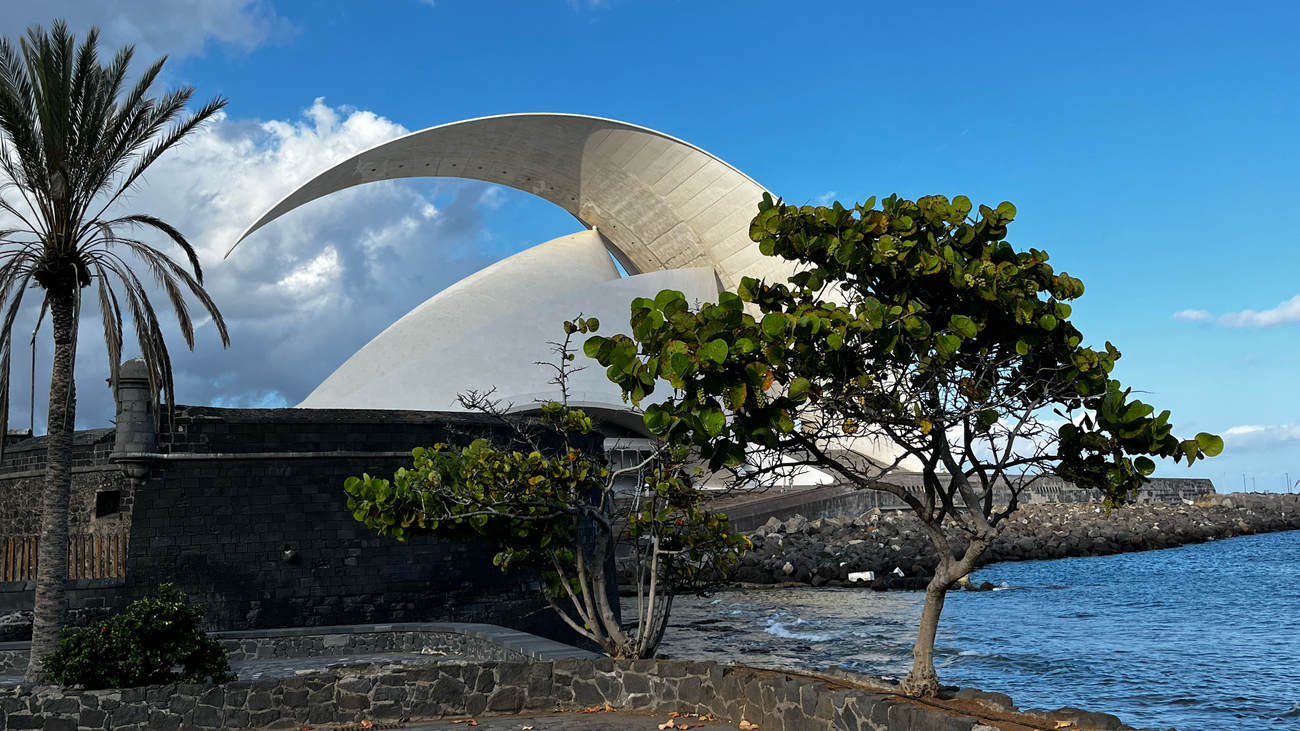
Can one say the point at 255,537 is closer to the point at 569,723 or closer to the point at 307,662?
the point at 307,662

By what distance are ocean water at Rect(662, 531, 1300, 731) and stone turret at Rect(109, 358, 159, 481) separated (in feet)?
26.1

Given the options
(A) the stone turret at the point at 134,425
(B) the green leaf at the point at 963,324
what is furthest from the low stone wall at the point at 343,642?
(B) the green leaf at the point at 963,324

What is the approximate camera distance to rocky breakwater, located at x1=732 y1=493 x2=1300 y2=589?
2388 cm

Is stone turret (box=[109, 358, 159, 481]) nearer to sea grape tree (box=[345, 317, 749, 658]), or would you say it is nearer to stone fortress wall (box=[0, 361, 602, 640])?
stone fortress wall (box=[0, 361, 602, 640])

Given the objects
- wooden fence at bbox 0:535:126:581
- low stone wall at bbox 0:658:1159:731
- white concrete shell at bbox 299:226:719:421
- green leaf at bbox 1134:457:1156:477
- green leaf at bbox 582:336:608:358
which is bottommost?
low stone wall at bbox 0:658:1159:731

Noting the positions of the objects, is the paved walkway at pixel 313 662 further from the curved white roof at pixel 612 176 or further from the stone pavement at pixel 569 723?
the curved white roof at pixel 612 176

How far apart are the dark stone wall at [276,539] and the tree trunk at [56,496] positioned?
356 cm

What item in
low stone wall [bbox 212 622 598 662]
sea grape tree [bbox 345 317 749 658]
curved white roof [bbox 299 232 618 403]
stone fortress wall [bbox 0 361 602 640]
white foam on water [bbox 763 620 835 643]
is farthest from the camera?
curved white roof [bbox 299 232 618 403]

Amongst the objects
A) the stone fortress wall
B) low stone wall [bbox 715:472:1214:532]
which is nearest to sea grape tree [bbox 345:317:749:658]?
the stone fortress wall

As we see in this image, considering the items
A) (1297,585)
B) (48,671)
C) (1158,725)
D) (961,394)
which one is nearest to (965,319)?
(961,394)

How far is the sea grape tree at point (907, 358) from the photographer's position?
554 cm

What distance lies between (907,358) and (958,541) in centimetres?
2433

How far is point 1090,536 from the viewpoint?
3294cm

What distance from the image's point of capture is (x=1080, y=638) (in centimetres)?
1608
